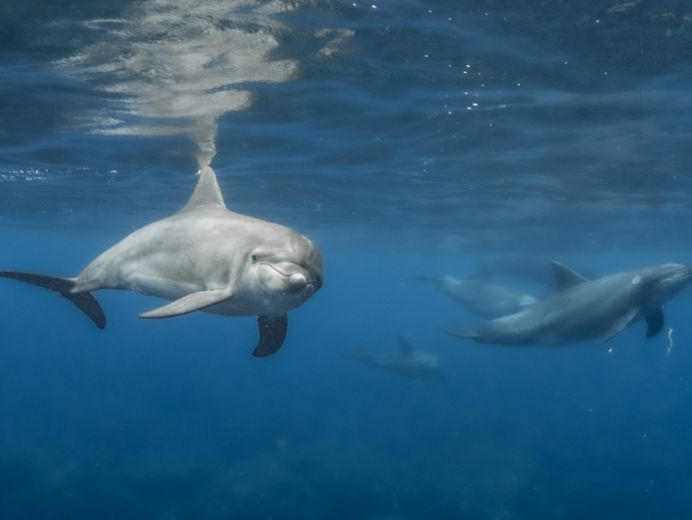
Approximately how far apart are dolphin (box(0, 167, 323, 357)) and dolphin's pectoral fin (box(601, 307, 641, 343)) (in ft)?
27.4

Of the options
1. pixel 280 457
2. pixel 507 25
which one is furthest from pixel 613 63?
pixel 280 457

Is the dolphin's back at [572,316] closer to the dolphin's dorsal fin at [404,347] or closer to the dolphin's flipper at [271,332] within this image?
the dolphin's flipper at [271,332]

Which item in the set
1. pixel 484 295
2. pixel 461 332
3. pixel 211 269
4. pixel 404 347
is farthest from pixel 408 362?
pixel 211 269

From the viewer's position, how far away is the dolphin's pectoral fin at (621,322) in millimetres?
12602

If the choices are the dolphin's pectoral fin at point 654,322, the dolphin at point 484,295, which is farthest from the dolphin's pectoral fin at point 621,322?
the dolphin at point 484,295

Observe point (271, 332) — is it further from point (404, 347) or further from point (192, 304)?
point (404, 347)

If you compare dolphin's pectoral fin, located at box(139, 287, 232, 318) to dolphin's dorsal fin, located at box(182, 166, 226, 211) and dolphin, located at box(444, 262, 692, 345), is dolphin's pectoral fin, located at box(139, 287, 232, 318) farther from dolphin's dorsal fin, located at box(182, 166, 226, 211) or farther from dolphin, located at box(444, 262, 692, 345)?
dolphin, located at box(444, 262, 692, 345)

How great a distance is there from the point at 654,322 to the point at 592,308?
1.43m

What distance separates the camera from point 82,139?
18688 mm

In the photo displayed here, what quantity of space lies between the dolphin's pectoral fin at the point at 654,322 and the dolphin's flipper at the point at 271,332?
30.8 ft

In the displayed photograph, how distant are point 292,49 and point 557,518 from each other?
14.5 m

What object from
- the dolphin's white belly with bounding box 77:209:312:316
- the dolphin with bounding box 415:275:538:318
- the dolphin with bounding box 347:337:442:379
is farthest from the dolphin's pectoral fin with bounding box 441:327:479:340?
the dolphin's white belly with bounding box 77:209:312:316

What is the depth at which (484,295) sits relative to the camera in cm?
2552

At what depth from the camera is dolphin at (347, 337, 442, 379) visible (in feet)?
80.8
